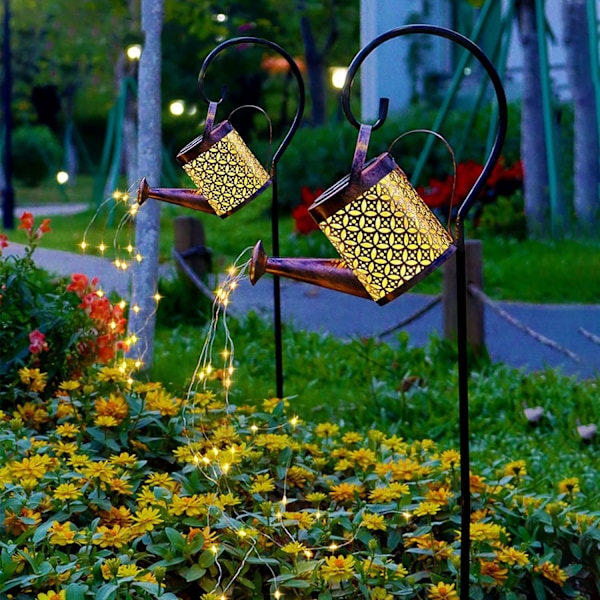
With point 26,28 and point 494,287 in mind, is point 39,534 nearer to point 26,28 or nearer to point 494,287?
point 494,287

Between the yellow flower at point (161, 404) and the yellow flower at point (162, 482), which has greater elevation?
the yellow flower at point (161, 404)

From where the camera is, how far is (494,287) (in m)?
8.29

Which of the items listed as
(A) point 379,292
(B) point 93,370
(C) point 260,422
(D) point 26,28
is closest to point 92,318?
(B) point 93,370

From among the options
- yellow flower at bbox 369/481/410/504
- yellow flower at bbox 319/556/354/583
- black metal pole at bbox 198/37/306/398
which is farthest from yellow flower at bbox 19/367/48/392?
yellow flower at bbox 319/556/354/583

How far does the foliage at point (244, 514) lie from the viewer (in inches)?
96.4

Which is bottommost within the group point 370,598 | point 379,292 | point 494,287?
point 494,287

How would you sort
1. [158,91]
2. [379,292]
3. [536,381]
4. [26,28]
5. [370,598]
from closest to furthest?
1. [379,292]
2. [370,598]
3. [158,91]
4. [536,381]
5. [26,28]

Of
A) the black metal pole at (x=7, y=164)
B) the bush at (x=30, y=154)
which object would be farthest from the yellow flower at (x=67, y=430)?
the bush at (x=30, y=154)

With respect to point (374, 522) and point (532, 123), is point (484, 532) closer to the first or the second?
point (374, 522)

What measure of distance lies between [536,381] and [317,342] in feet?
4.82

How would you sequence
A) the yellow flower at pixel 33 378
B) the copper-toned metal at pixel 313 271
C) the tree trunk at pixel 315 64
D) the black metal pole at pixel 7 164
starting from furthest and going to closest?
the tree trunk at pixel 315 64 → the black metal pole at pixel 7 164 → the yellow flower at pixel 33 378 → the copper-toned metal at pixel 313 271

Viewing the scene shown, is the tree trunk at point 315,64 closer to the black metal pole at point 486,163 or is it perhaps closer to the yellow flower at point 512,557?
the yellow flower at point 512,557

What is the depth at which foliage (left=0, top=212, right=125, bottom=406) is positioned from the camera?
3.69m

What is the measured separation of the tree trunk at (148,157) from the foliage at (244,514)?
1365 mm
